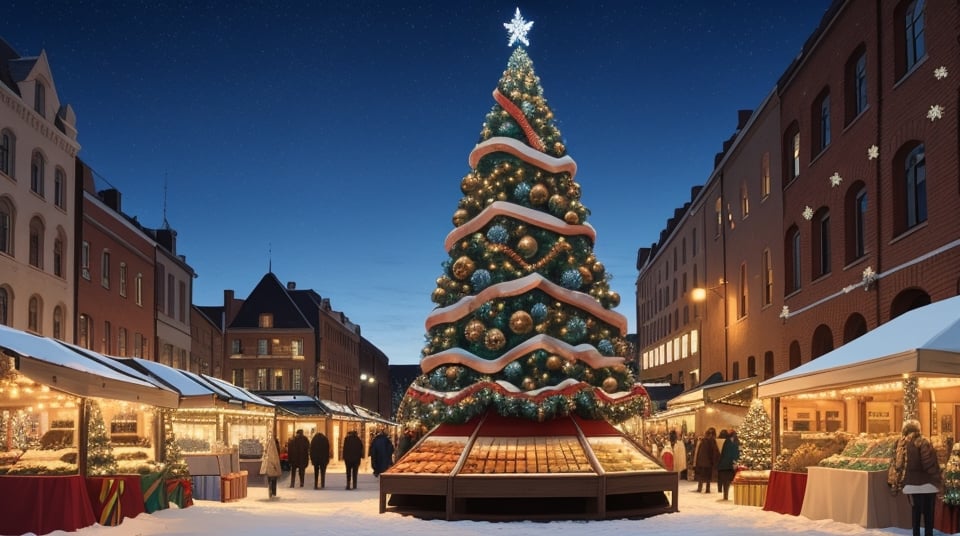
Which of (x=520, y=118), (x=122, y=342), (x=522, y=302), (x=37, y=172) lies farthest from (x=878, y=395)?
(x=122, y=342)

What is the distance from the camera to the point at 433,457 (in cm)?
1905

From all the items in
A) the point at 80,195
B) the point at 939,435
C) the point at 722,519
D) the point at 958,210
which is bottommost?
the point at 722,519

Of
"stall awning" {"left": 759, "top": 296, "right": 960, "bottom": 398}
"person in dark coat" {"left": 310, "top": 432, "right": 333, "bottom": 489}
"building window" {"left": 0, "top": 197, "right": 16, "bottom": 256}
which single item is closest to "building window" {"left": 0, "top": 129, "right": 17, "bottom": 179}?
"building window" {"left": 0, "top": 197, "right": 16, "bottom": 256}

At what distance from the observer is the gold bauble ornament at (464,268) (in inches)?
805

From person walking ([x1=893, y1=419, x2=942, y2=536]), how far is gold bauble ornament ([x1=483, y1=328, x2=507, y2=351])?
25.1 feet

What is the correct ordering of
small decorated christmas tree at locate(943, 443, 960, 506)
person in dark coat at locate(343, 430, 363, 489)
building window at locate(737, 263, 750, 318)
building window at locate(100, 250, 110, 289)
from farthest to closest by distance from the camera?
building window at locate(100, 250, 110, 289) < building window at locate(737, 263, 750, 318) < person in dark coat at locate(343, 430, 363, 489) < small decorated christmas tree at locate(943, 443, 960, 506)

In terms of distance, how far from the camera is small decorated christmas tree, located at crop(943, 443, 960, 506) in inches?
546

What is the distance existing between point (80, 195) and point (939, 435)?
28.4 m

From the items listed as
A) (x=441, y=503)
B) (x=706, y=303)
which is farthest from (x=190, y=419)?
(x=706, y=303)

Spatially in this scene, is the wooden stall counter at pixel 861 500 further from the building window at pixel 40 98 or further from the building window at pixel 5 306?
the building window at pixel 40 98

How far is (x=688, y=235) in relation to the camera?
176 ft

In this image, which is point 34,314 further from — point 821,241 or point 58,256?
point 821,241

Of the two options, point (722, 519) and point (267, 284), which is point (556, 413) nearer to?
point (722, 519)

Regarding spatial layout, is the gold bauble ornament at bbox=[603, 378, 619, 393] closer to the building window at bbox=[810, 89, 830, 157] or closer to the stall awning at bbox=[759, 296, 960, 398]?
the stall awning at bbox=[759, 296, 960, 398]
